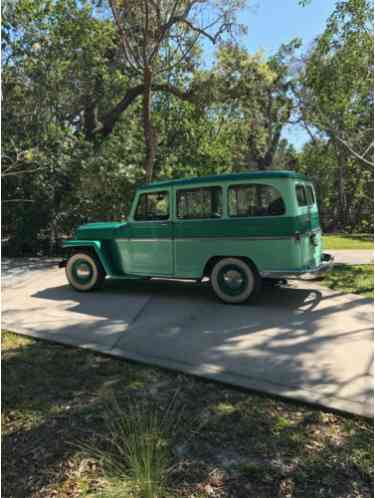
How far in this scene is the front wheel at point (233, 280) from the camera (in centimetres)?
629

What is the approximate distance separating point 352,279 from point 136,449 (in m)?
6.80

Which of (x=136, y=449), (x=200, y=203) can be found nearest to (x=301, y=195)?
(x=200, y=203)

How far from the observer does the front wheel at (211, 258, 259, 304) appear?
20.6 ft

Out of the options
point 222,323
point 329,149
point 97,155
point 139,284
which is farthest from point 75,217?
point 329,149

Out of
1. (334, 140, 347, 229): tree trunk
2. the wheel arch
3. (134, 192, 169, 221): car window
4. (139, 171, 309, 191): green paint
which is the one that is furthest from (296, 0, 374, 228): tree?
(334, 140, 347, 229): tree trunk

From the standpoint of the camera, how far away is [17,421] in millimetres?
3051

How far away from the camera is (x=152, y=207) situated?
23.0 feet

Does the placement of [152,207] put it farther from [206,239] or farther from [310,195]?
[310,195]

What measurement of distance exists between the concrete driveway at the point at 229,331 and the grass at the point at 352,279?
0.43 metres

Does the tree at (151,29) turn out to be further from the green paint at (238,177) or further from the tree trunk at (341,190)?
the tree trunk at (341,190)

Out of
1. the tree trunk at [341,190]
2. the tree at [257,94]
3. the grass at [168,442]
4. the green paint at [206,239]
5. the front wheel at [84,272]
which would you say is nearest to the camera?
the grass at [168,442]

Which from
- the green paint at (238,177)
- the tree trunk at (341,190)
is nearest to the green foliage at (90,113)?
the green paint at (238,177)

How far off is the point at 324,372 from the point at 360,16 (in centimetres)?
584

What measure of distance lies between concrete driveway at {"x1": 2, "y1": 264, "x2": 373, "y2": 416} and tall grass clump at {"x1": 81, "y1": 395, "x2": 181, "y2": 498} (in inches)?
32.9
